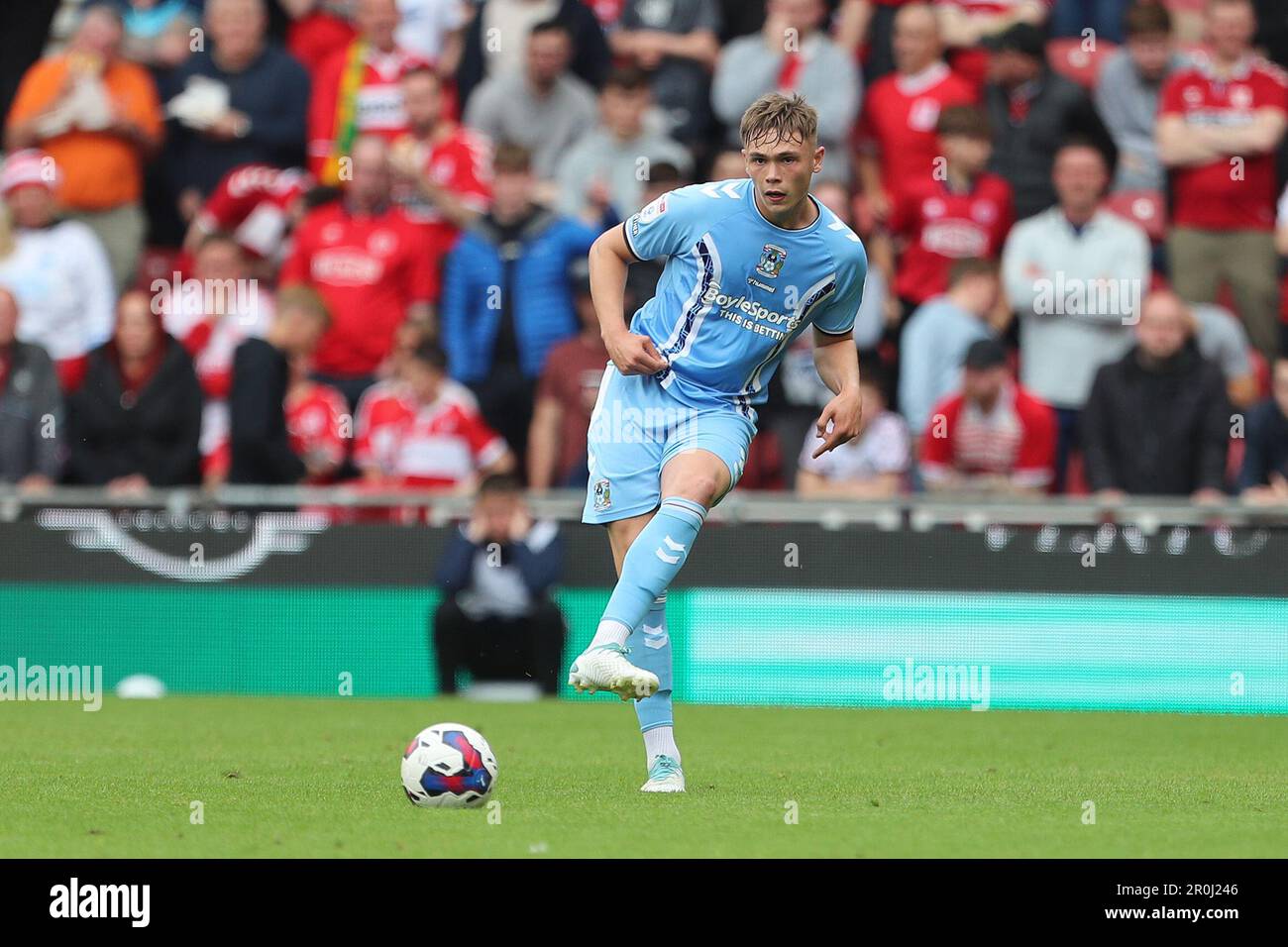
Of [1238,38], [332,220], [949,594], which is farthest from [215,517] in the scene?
[1238,38]

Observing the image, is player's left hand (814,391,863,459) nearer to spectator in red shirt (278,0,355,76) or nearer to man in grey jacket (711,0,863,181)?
man in grey jacket (711,0,863,181)

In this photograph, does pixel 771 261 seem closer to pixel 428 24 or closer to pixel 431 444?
pixel 431 444

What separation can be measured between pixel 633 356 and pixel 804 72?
821 centimetres

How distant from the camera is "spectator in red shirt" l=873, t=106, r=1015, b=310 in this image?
1512 cm

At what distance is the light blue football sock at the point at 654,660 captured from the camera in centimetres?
832

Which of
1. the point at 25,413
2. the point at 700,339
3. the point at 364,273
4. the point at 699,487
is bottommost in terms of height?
the point at 699,487

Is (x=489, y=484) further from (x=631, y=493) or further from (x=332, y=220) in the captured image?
(x=631, y=493)

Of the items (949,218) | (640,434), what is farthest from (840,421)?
(949,218)

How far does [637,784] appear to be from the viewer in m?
8.78

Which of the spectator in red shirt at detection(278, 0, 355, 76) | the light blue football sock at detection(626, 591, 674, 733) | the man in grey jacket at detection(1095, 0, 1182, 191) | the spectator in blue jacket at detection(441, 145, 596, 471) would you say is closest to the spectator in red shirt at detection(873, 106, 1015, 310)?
the man in grey jacket at detection(1095, 0, 1182, 191)

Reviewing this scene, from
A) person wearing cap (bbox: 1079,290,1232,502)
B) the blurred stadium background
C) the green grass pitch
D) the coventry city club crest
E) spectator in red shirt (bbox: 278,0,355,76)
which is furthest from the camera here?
spectator in red shirt (bbox: 278,0,355,76)

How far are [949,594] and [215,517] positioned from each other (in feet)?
15.2

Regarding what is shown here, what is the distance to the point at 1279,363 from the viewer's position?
14305 mm
